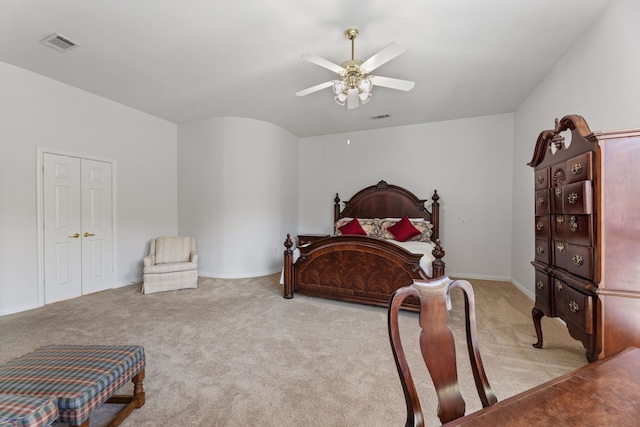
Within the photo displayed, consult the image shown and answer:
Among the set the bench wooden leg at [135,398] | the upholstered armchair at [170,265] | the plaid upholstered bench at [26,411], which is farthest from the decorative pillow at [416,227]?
the plaid upholstered bench at [26,411]

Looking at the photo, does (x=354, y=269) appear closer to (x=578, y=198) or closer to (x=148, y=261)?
(x=578, y=198)

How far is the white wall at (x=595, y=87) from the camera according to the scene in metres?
2.10

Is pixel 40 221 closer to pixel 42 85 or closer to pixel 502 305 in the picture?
pixel 42 85

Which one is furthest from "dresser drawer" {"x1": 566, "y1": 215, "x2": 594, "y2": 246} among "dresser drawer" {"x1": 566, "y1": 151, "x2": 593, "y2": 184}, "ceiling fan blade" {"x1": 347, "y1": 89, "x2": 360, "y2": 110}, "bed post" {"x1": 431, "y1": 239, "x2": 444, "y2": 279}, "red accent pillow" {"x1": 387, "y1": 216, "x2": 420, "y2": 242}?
"red accent pillow" {"x1": 387, "y1": 216, "x2": 420, "y2": 242}

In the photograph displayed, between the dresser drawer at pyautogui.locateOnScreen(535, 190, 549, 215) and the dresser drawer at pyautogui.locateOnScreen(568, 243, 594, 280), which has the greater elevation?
the dresser drawer at pyautogui.locateOnScreen(535, 190, 549, 215)

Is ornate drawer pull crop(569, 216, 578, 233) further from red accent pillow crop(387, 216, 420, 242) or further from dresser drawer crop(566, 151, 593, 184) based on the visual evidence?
red accent pillow crop(387, 216, 420, 242)

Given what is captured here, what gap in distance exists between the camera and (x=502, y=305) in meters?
3.52

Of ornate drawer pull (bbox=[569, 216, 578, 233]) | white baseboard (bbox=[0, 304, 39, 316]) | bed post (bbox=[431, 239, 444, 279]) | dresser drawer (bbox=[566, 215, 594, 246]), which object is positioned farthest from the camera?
white baseboard (bbox=[0, 304, 39, 316])

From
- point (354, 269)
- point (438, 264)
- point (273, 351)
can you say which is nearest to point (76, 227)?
point (273, 351)

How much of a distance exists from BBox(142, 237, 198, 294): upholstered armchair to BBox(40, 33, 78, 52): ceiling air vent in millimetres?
2775

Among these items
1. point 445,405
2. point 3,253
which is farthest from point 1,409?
point 3,253

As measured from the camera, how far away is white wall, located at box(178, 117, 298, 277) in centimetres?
509

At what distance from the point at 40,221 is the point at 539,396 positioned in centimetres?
505

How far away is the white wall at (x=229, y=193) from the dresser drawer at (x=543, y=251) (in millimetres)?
4212
